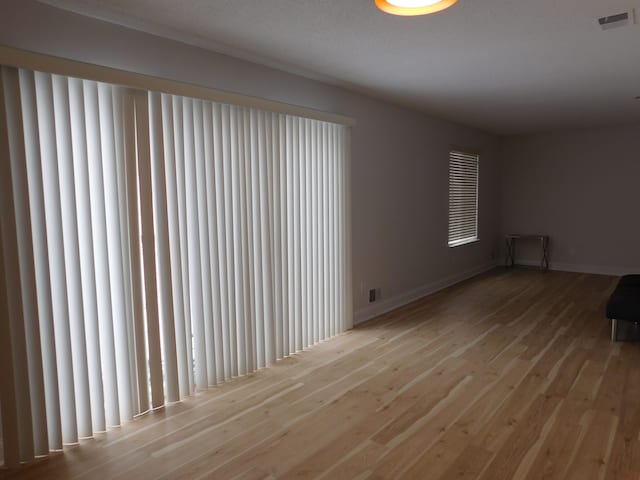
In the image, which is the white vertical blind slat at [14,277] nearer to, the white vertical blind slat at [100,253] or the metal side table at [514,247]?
the white vertical blind slat at [100,253]

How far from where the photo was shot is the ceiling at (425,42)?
2.44 m

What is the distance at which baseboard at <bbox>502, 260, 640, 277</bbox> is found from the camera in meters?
7.13

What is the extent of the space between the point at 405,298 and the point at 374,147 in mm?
1891

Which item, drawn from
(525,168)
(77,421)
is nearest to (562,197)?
(525,168)

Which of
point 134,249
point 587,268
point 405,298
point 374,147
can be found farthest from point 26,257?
point 587,268

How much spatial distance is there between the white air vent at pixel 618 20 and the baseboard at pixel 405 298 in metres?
3.13

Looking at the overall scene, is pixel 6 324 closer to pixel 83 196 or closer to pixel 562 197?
pixel 83 196

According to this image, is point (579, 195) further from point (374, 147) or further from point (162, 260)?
point (162, 260)

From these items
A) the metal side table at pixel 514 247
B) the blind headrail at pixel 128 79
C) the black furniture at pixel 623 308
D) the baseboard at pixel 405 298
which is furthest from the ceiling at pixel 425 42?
the metal side table at pixel 514 247

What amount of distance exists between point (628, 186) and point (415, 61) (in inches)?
216

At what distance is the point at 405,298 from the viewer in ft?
17.9

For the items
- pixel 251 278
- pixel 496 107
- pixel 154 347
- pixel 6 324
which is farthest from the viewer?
pixel 496 107

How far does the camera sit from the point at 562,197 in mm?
7625

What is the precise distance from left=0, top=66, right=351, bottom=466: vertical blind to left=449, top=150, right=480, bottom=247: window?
11.2 feet
